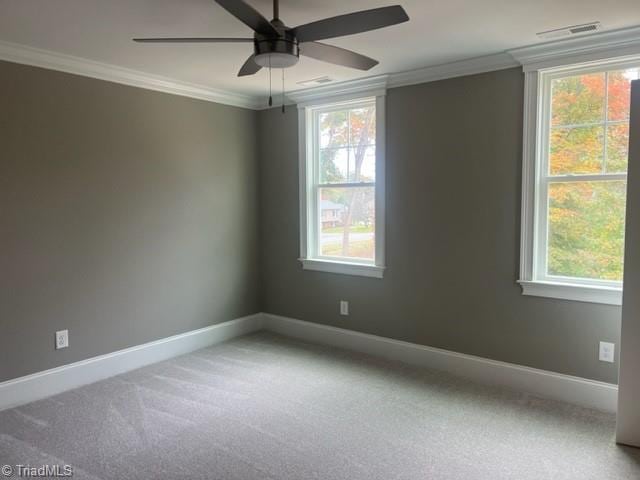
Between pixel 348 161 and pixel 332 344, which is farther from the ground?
pixel 348 161

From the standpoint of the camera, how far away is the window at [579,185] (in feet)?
9.91

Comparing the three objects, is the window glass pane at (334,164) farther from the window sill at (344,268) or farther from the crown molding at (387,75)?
the window sill at (344,268)

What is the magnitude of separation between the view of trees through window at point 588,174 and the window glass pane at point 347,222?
1474 mm

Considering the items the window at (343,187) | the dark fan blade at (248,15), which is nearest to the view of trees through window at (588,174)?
the window at (343,187)

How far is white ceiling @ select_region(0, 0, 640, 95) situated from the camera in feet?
7.98

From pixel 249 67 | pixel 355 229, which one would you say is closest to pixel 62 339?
pixel 249 67

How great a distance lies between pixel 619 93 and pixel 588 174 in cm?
52

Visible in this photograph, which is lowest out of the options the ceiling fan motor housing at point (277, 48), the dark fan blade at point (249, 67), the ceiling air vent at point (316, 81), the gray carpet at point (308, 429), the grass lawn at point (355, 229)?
Result: the gray carpet at point (308, 429)

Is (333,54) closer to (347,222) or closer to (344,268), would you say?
(347,222)

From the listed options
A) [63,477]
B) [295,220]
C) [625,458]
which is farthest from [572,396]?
[63,477]

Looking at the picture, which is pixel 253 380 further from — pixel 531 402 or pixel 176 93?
pixel 176 93

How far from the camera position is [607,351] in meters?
3.08

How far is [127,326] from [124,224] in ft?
2.68

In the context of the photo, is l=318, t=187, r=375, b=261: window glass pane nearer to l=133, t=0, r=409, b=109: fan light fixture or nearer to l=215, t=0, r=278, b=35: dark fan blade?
l=133, t=0, r=409, b=109: fan light fixture
